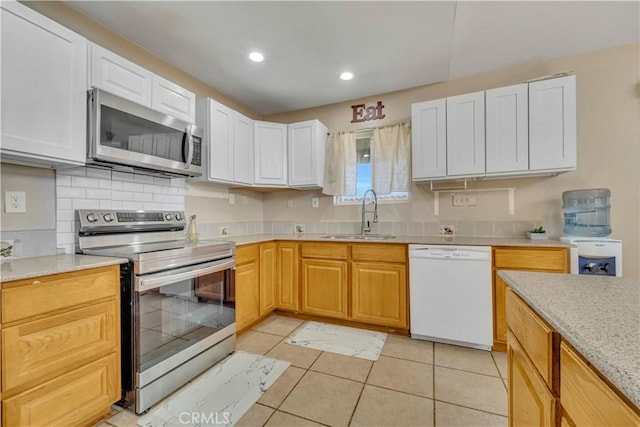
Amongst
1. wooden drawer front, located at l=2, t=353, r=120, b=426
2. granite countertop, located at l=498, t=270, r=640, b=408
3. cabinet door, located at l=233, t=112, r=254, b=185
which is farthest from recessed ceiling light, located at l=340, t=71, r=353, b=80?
wooden drawer front, located at l=2, t=353, r=120, b=426

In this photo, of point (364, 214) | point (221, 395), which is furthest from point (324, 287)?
point (221, 395)

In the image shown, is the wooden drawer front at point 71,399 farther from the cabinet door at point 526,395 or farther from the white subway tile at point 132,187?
the cabinet door at point 526,395

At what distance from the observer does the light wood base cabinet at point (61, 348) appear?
1137mm

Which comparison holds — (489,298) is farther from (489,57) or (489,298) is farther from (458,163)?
(489,57)

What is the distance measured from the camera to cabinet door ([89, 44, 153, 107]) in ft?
5.54

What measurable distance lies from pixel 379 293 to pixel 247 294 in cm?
119

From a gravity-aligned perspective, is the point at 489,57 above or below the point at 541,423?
above

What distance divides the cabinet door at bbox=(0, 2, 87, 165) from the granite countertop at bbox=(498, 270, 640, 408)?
2.23m

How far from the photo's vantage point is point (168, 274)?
167cm

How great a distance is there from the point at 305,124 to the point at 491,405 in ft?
9.40

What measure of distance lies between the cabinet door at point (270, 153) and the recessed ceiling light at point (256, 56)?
0.75m

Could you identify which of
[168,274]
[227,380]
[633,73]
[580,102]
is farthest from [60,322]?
[633,73]

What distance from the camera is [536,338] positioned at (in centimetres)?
83

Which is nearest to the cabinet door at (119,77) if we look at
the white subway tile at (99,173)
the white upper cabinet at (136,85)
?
the white upper cabinet at (136,85)
